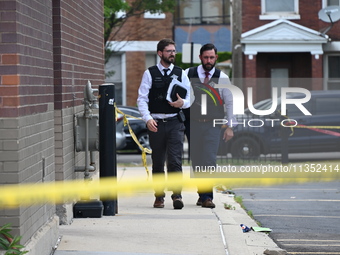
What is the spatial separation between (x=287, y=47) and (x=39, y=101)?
2389 centimetres

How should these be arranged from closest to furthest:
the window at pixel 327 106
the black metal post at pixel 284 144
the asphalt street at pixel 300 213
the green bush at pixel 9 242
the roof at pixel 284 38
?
the green bush at pixel 9 242
the asphalt street at pixel 300 213
the black metal post at pixel 284 144
the window at pixel 327 106
the roof at pixel 284 38

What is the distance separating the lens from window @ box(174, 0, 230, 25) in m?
37.2

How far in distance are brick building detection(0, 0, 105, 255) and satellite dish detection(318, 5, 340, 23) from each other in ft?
61.4

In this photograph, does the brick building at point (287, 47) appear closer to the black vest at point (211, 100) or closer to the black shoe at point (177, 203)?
the black vest at point (211, 100)

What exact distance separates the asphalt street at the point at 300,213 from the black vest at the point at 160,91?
5.71 ft

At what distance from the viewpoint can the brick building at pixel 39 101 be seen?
19.0ft

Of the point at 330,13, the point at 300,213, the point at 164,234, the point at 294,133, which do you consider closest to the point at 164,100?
the point at 164,234

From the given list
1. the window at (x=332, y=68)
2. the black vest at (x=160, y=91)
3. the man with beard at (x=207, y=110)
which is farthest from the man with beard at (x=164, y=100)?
the window at (x=332, y=68)

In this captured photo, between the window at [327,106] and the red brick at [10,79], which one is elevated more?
the red brick at [10,79]

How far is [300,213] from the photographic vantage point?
10.8 metres

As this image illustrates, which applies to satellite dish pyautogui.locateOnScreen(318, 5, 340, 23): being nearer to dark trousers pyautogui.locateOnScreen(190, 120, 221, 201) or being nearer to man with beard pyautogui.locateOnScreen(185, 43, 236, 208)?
man with beard pyautogui.locateOnScreen(185, 43, 236, 208)

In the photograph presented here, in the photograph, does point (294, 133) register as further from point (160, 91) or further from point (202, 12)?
point (202, 12)

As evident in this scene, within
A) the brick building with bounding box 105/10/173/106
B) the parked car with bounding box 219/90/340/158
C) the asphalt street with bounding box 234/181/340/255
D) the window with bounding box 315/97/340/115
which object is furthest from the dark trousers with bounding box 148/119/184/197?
the brick building with bounding box 105/10/173/106

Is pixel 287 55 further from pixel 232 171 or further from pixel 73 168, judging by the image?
pixel 73 168
